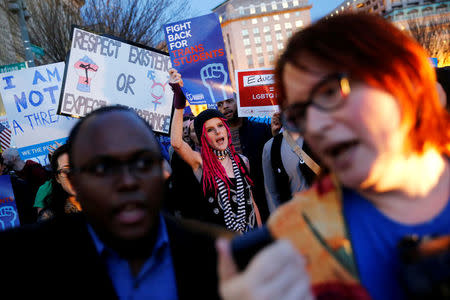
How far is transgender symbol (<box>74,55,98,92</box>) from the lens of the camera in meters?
4.51

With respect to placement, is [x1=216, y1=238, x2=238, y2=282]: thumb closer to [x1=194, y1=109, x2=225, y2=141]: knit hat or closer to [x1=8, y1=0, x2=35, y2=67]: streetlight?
[x1=194, y1=109, x2=225, y2=141]: knit hat

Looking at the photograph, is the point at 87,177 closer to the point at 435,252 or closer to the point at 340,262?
the point at 340,262

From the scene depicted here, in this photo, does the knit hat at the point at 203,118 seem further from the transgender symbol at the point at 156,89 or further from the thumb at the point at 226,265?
the thumb at the point at 226,265

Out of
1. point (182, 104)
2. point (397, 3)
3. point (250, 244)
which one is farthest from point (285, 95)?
point (397, 3)

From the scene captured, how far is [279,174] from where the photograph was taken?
151 inches

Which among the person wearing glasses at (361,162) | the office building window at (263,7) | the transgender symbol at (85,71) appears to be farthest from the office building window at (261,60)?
the person wearing glasses at (361,162)

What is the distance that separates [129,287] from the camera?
4.35 ft

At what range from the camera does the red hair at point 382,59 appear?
1093mm

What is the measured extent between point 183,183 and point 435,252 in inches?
117

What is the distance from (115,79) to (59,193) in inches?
69.2

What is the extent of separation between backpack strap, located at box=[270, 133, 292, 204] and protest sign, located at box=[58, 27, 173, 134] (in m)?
1.51

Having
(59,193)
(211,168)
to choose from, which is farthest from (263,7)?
(59,193)

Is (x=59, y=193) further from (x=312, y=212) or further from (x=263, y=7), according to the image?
(x=263, y=7)

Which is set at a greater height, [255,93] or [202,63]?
[202,63]
